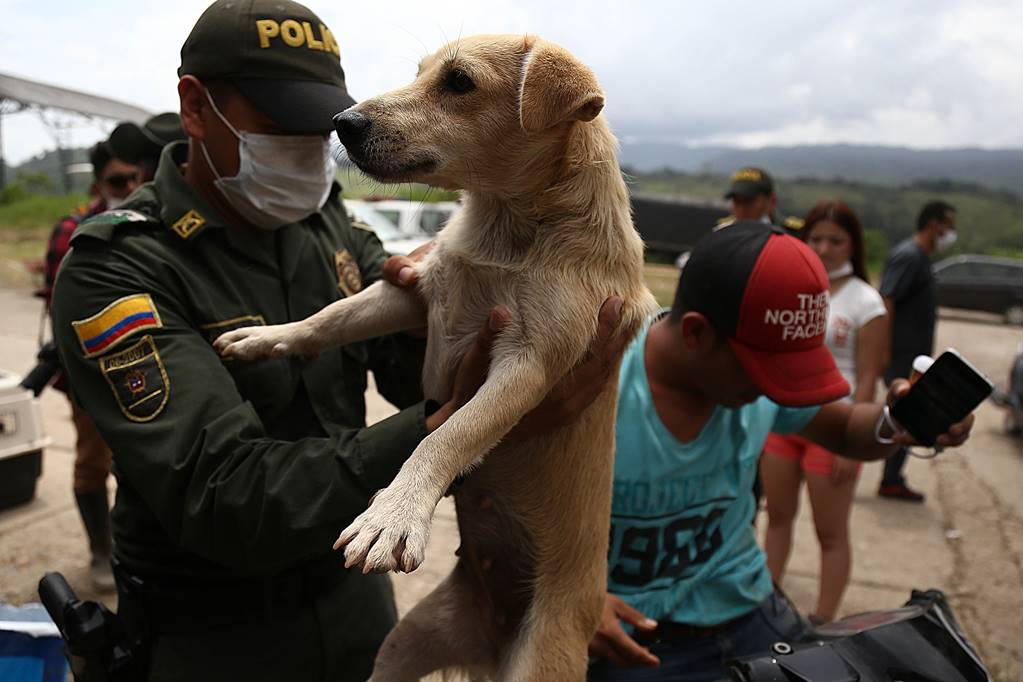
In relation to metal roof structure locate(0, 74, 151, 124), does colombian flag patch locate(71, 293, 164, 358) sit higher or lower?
lower

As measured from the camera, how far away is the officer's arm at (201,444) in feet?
4.90

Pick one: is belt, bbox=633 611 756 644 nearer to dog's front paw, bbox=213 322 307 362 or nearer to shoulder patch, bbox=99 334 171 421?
dog's front paw, bbox=213 322 307 362

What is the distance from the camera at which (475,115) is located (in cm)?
175

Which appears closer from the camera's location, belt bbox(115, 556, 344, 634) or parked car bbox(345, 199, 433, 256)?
belt bbox(115, 556, 344, 634)

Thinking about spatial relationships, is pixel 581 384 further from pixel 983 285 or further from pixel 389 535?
pixel 983 285

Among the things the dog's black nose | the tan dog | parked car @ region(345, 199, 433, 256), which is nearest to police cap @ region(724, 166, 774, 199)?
the tan dog

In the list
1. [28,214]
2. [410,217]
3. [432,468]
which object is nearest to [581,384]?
[432,468]

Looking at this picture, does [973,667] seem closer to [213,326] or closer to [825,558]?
[213,326]

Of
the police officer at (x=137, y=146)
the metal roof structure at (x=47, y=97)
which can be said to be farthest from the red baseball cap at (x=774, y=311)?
the police officer at (x=137, y=146)

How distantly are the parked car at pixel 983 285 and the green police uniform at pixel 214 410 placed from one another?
63.6ft

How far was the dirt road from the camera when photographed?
14.3 ft

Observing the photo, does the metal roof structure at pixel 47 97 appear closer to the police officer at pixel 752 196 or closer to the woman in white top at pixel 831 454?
the woman in white top at pixel 831 454

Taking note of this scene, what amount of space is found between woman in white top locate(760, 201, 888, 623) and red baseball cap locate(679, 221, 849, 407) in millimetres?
2076

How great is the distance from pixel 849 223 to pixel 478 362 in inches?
137
